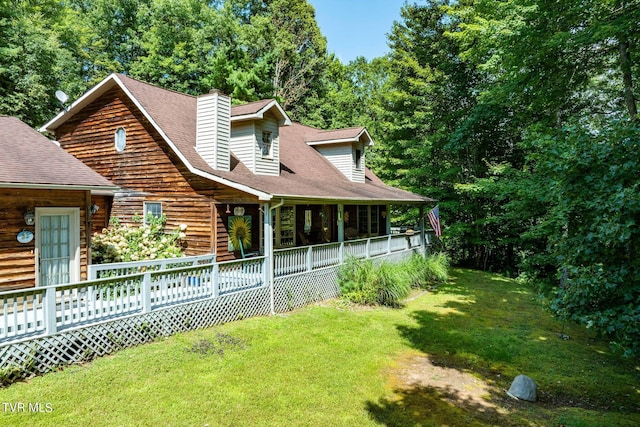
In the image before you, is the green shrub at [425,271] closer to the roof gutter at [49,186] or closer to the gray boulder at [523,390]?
the gray boulder at [523,390]

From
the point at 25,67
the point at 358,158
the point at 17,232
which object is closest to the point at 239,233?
the point at 17,232

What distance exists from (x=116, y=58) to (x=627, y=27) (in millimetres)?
35627

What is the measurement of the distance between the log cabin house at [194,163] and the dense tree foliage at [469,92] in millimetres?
6618

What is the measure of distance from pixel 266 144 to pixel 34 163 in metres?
7.01

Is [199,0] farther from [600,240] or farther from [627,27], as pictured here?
[600,240]

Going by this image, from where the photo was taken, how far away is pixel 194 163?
11.6 meters

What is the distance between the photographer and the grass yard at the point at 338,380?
5543 mm

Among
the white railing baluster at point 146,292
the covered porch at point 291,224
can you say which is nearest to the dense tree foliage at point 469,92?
the covered porch at point 291,224

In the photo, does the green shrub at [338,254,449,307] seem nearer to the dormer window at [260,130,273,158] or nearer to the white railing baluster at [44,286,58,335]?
the dormer window at [260,130,273,158]

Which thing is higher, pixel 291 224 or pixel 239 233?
pixel 291 224

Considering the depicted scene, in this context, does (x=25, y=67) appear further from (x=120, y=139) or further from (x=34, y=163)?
(x=34, y=163)

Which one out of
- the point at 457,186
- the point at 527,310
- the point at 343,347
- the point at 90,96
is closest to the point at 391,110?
the point at 457,186

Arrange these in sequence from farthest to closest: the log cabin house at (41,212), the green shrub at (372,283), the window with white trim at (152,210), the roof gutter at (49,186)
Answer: the window with white trim at (152,210), the green shrub at (372,283), the log cabin house at (41,212), the roof gutter at (49,186)

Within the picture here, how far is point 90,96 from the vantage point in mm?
13734
